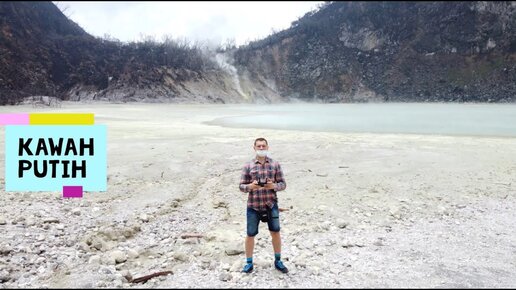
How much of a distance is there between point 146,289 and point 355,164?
6.35 metres

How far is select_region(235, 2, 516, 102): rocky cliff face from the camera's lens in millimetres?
43281

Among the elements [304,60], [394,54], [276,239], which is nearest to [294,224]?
[276,239]

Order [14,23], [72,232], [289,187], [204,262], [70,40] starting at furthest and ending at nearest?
[70,40]
[14,23]
[289,187]
[72,232]
[204,262]

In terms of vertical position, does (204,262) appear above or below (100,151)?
below

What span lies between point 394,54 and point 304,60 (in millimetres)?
10348

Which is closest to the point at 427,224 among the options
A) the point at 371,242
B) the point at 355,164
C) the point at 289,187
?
the point at 371,242

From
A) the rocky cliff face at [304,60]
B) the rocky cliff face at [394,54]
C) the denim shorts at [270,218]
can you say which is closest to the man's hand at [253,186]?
the denim shorts at [270,218]

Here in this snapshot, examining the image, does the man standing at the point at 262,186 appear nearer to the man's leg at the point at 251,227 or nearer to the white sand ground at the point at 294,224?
the man's leg at the point at 251,227

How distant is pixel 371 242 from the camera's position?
239 inches

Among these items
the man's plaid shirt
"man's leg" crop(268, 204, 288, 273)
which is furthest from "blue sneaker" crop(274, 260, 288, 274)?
the man's plaid shirt

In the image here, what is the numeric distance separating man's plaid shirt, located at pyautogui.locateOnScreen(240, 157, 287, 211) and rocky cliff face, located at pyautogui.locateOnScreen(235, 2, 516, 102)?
40.3 meters

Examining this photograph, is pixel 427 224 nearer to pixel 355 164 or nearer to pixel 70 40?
pixel 355 164

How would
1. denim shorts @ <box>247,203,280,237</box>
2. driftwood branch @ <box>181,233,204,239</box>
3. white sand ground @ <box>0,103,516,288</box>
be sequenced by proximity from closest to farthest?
denim shorts @ <box>247,203,280,237</box> → white sand ground @ <box>0,103,516,288</box> → driftwood branch @ <box>181,233,204,239</box>

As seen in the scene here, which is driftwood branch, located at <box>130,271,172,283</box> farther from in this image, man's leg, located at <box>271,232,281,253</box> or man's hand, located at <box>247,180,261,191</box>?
man's hand, located at <box>247,180,261,191</box>
